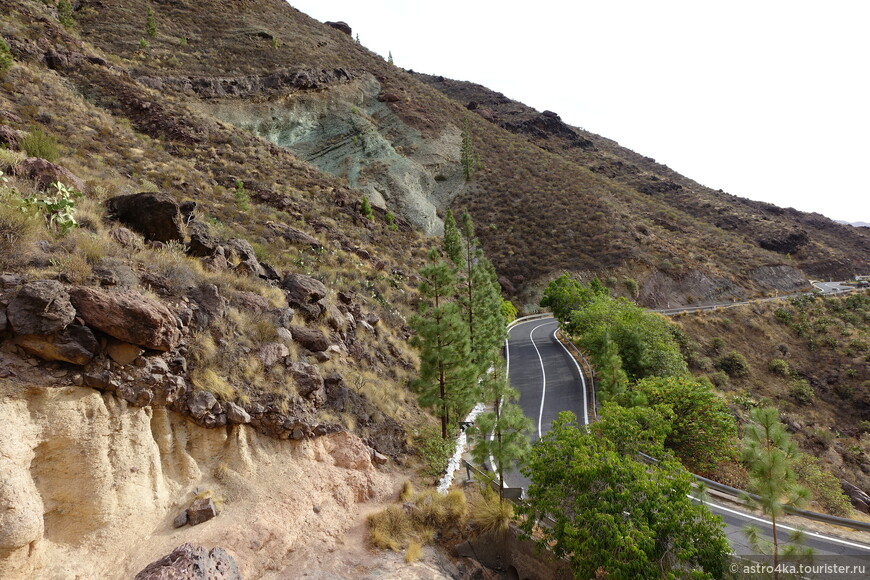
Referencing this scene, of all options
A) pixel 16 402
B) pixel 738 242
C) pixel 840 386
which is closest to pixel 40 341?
pixel 16 402

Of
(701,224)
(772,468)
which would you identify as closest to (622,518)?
(772,468)

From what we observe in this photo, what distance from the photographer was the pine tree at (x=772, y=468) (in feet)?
22.6

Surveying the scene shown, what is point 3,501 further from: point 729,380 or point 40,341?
point 729,380

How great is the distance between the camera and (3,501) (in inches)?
233

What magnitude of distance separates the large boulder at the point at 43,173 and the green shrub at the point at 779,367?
4564 cm

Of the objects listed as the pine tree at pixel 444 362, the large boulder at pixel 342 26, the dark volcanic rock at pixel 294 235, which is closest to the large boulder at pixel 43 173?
the dark volcanic rock at pixel 294 235

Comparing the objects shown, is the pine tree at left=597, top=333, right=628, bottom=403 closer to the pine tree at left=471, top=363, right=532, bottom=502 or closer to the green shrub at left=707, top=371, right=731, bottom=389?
the pine tree at left=471, top=363, right=532, bottom=502

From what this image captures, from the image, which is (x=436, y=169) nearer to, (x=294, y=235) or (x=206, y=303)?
(x=294, y=235)

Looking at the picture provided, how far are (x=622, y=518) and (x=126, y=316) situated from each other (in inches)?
418

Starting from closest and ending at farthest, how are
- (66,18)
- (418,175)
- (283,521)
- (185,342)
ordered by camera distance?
(283,521)
(185,342)
(66,18)
(418,175)

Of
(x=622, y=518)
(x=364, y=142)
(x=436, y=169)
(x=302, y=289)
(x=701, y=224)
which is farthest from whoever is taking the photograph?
(x=701, y=224)

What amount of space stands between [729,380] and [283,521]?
34400 mm

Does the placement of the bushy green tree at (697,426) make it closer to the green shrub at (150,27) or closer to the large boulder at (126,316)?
the large boulder at (126,316)

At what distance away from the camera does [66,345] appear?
23.7 feet
